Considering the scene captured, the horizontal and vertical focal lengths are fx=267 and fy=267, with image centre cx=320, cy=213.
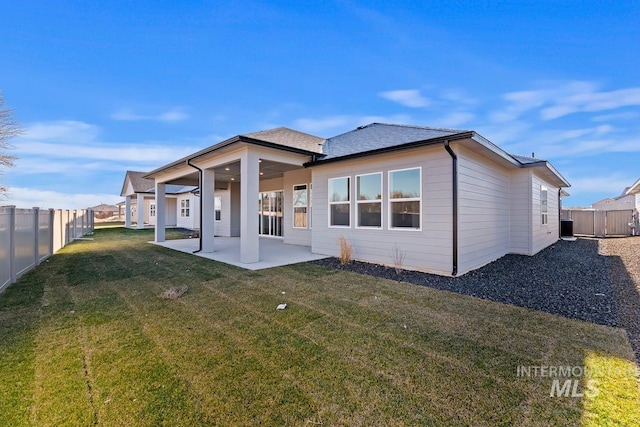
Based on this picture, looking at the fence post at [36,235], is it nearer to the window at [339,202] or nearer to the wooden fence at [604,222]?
the window at [339,202]

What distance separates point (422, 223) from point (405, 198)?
30.7 inches

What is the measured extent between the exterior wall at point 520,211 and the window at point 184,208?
73.0 ft

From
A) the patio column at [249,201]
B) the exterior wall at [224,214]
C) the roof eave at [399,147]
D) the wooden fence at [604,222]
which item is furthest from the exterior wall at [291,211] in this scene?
the wooden fence at [604,222]

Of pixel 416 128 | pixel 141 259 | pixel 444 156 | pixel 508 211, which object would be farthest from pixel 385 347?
pixel 508 211

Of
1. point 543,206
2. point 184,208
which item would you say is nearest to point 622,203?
point 543,206

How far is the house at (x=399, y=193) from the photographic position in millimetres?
6227

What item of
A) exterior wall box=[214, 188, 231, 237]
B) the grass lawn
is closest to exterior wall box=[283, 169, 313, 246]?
exterior wall box=[214, 188, 231, 237]

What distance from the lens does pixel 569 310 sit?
13.4 feet

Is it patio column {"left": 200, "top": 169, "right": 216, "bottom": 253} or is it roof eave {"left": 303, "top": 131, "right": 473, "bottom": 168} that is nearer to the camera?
roof eave {"left": 303, "top": 131, "right": 473, "bottom": 168}

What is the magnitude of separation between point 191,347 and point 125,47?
1318 cm

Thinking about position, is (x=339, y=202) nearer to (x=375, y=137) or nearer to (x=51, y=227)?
(x=375, y=137)

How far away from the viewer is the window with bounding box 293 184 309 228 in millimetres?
11109

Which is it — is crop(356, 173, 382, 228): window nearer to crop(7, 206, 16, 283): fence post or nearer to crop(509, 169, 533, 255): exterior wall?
crop(509, 169, 533, 255): exterior wall

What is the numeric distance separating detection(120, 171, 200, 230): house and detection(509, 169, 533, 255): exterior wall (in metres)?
18.5
